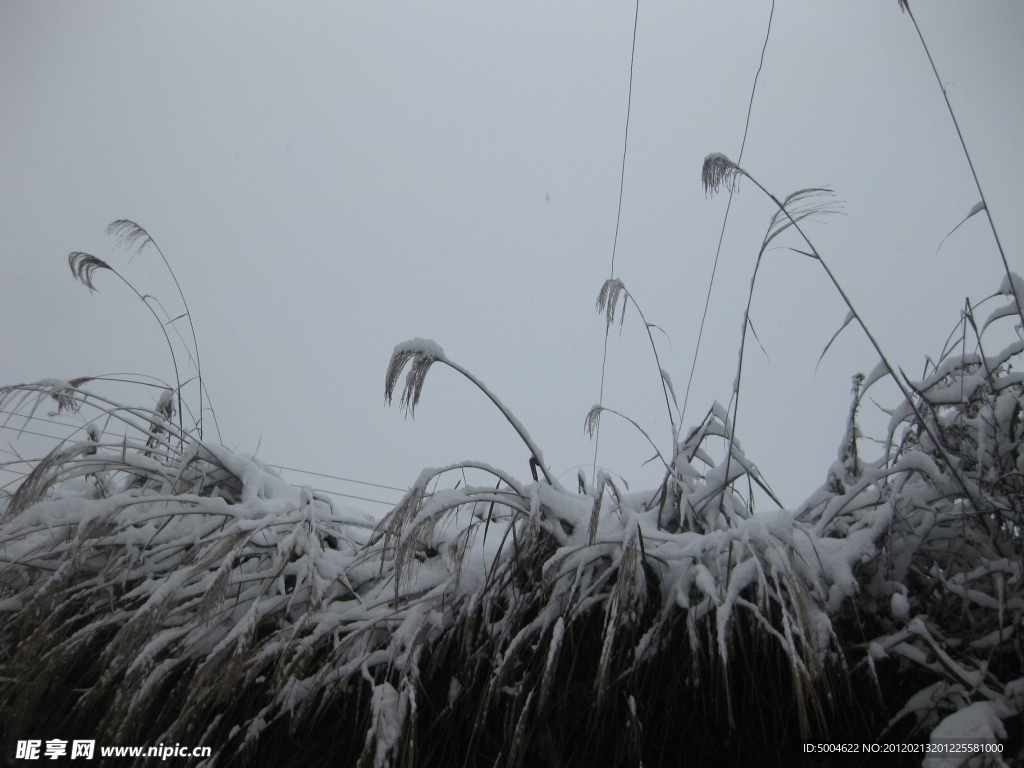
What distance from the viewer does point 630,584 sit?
2.83ft

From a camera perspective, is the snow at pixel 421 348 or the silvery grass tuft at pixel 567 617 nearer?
the silvery grass tuft at pixel 567 617

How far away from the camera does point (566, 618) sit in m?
0.89

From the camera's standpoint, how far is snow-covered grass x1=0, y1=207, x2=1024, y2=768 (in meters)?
0.84

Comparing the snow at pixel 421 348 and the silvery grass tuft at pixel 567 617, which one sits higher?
the snow at pixel 421 348

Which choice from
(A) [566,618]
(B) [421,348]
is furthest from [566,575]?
(B) [421,348]

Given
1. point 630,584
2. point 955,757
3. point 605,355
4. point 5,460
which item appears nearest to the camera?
point 955,757

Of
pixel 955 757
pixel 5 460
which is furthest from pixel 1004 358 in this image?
pixel 5 460

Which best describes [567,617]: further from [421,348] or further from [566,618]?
[421,348]

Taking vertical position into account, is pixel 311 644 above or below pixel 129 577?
below

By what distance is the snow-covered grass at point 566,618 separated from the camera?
84cm

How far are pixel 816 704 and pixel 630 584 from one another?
271mm

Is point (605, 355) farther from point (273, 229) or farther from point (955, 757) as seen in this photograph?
point (273, 229)

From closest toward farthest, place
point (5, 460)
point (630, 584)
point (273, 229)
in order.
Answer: point (630, 584), point (5, 460), point (273, 229)

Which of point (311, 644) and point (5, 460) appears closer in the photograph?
point (311, 644)
